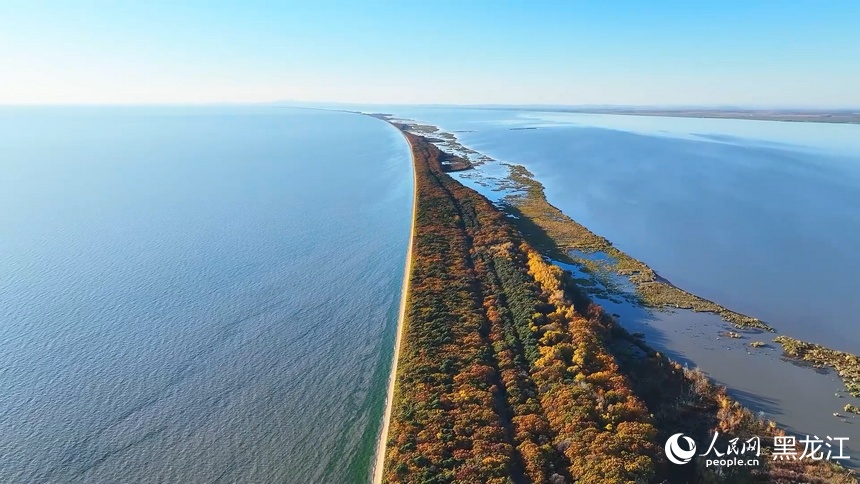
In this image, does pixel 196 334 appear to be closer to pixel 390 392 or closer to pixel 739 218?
pixel 390 392

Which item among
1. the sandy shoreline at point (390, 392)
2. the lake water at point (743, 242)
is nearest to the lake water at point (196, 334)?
the sandy shoreline at point (390, 392)

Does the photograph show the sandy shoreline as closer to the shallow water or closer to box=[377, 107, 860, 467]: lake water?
box=[377, 107, 860, 467]: lake water

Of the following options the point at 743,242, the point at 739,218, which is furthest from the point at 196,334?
the point at 739,218

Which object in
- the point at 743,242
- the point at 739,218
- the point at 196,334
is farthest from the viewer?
the point at 739,218

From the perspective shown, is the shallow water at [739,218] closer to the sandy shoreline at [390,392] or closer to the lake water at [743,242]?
the lake water at [743,242]

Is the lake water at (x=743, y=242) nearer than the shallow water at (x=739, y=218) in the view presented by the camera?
Yes
